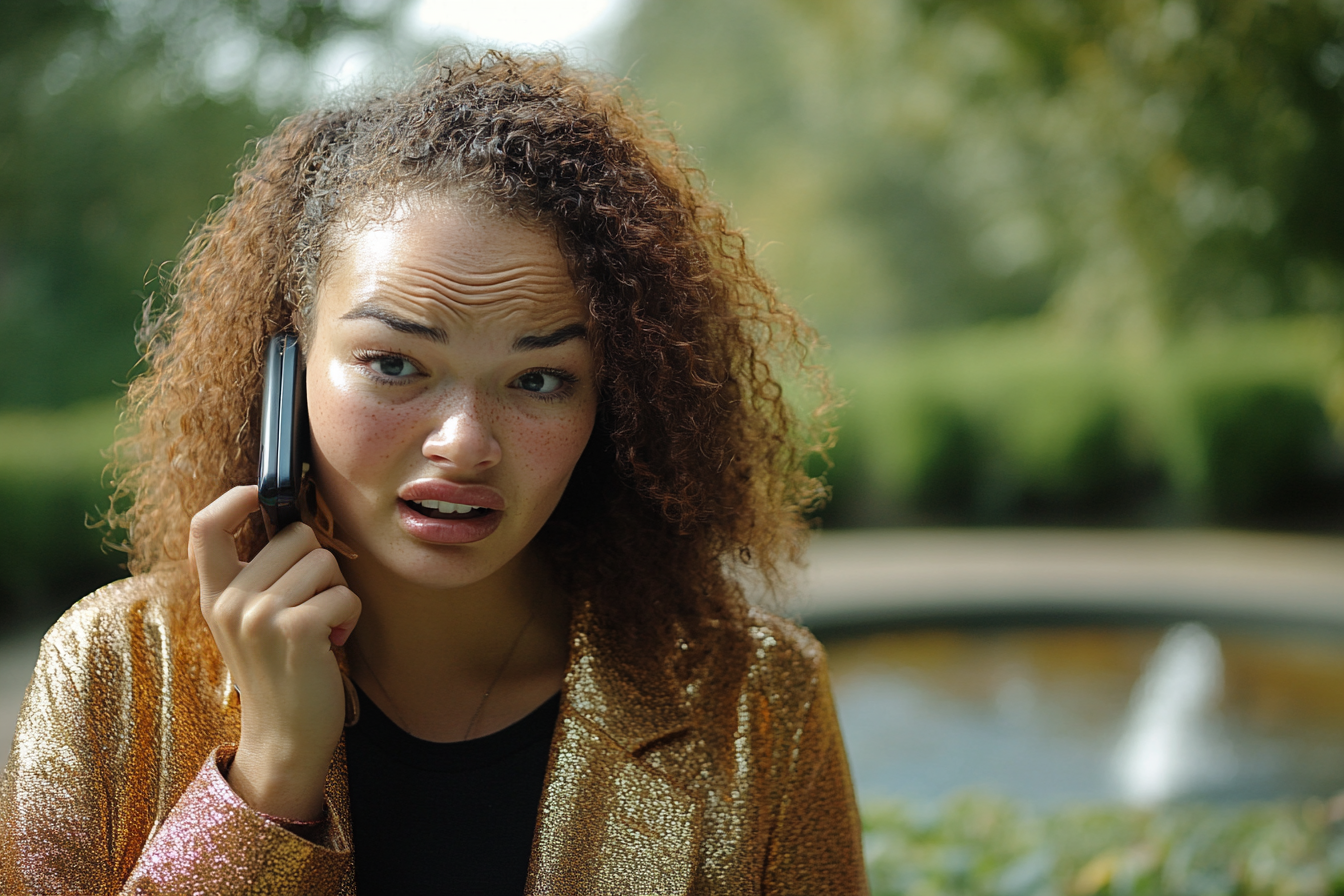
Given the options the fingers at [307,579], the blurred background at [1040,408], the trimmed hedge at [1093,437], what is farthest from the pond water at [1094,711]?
the fingers at [307,579]

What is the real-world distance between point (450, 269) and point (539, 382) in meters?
0.21

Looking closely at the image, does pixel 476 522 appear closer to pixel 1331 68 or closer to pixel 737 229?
pixel 737 229

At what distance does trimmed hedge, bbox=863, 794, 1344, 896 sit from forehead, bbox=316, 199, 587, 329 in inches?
87.0

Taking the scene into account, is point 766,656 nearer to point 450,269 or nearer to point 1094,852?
point 450,269

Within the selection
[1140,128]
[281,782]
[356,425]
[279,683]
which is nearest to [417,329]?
[356,425]

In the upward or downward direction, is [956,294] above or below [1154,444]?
above

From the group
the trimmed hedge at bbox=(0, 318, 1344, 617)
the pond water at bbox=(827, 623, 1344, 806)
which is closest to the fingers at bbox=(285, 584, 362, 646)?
the pond water at bbox=(827, 623, 1344, 806)

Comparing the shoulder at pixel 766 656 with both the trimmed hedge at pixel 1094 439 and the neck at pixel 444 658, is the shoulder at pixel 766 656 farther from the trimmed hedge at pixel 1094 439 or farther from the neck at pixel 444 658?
the trimmed hedge at pixel 1094 439

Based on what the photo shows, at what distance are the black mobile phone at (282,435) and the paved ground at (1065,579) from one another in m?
6.14

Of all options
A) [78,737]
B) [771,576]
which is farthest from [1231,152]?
[78,737]

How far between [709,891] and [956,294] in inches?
1093

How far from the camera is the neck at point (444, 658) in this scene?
1.84 metres

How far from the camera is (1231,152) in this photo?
5.52 metres

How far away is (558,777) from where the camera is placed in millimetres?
1767
